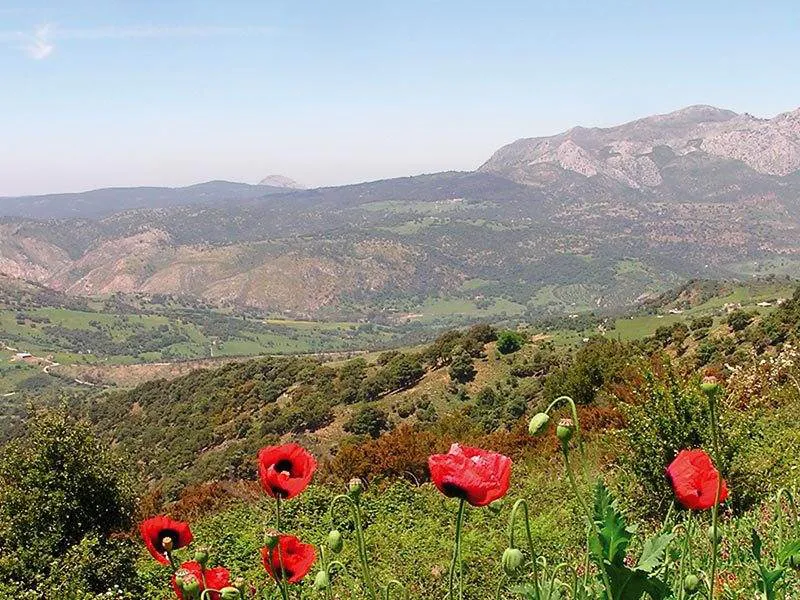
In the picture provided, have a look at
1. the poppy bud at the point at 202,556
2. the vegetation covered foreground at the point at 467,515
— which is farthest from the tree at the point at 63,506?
the poppy bud at the point at 202,556

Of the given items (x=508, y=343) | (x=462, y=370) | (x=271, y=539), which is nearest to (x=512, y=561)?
(x=271, y=539)

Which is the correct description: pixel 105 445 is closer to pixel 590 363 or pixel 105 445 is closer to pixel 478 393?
pixel 590 363

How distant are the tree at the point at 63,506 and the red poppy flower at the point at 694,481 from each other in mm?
8765

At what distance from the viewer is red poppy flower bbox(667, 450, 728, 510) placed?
2.07 m

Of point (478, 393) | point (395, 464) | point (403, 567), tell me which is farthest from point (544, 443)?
point (478, 393)

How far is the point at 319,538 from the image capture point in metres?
9.55

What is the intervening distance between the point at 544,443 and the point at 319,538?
7.76m

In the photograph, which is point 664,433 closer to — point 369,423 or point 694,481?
point 694,481

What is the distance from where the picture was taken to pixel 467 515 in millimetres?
9352

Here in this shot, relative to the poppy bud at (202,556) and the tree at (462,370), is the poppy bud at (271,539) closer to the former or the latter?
the poppy bud at (202,556)

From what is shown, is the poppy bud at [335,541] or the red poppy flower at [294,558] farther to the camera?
the red poppy flower at [294,558]

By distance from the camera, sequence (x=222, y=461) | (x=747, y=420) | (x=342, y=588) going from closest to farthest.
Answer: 1. (x=342, y=588)
2. (x=747, y=420)
3. (x=222, y=461)

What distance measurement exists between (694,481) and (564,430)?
2.30 feet

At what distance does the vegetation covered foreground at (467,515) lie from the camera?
2.09 metres
